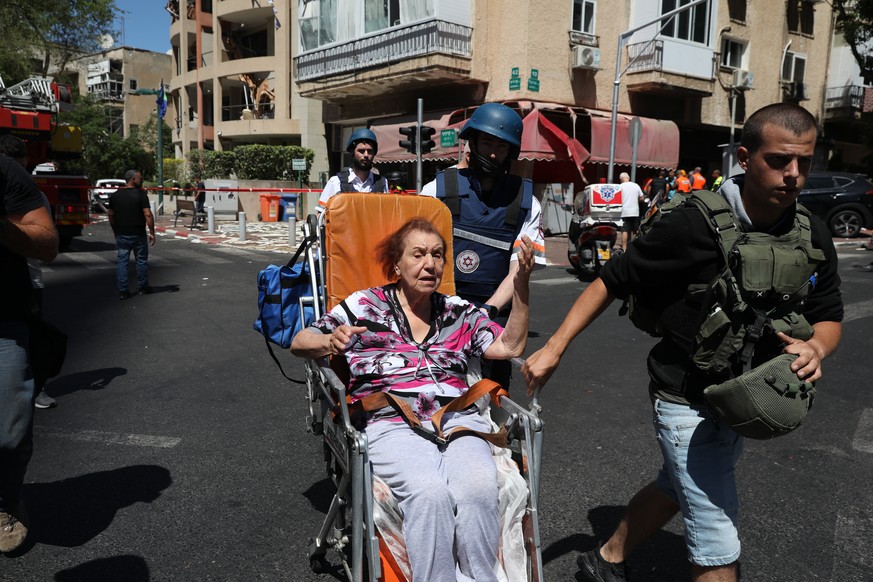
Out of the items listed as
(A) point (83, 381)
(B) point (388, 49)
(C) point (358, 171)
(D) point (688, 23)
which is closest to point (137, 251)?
(A) point (83, 381)

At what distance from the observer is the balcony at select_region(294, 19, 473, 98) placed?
20.0 meters

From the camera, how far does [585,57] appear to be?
20.4m

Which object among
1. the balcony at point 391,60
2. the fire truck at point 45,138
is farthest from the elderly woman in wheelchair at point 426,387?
the balcony at point 391,60

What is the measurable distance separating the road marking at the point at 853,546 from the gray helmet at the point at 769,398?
53.5 inches

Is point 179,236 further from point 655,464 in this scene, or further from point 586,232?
point 655,464

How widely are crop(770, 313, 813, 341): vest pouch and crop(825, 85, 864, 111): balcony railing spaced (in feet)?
107

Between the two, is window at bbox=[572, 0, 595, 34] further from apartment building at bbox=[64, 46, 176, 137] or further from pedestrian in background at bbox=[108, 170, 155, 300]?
apartment building at bbox=[64, 46, 176, 137]

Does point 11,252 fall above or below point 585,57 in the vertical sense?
below

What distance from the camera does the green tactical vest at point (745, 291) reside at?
211cm

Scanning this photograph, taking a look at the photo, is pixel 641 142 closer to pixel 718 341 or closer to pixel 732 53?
pixel 732 53

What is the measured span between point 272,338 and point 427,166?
20.0 meters

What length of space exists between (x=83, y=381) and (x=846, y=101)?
107 feet

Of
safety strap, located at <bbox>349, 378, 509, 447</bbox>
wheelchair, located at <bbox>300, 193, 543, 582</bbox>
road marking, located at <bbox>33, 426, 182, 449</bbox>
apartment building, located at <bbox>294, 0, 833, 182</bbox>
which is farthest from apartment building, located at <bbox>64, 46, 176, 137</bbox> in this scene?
safety strap, located at <bbox>349, 378, 509, 447</bbox>

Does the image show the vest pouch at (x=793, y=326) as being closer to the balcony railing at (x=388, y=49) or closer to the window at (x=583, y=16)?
the balcony railing at (x=388, y=49)
